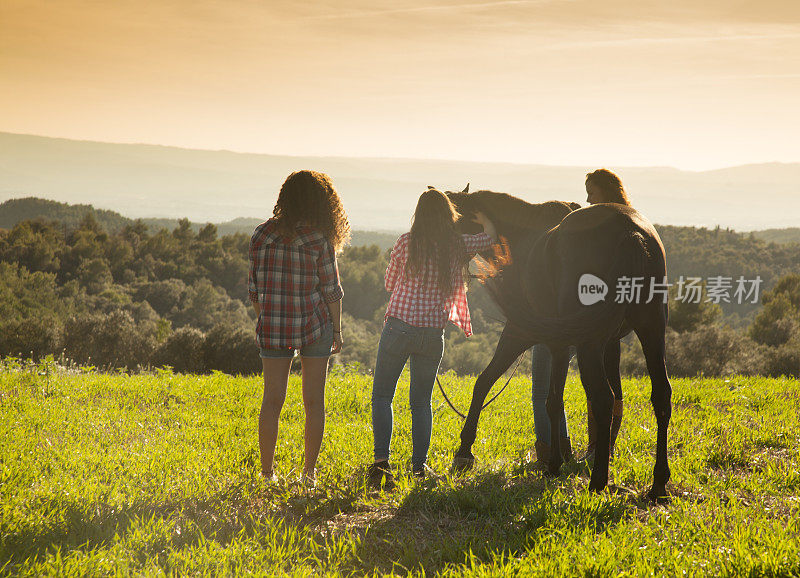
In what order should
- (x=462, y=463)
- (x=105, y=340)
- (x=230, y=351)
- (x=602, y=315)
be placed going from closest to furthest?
(x=602, y=315) < (x=462, y=463) < (x=230, y=351) < (x=105, y=340)

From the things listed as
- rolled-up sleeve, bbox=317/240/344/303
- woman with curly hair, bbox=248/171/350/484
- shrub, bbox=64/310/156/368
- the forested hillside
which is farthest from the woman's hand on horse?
shrub, bbox=64/310/156/368

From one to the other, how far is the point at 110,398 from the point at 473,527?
5492mm

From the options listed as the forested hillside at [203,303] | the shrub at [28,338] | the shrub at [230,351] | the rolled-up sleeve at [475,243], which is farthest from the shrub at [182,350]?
the rolled-up sleeve at [475,243]

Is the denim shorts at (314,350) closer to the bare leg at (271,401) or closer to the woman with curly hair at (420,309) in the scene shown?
the bare leg at (271,401)

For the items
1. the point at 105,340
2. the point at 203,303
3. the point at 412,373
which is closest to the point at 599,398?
the point at 412,373

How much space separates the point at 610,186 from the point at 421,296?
6.59 ft

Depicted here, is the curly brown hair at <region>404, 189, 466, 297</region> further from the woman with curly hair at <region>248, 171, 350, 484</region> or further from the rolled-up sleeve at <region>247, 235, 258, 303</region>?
the rolled-up sleeve at <region>247, 235, 258, 303</region>

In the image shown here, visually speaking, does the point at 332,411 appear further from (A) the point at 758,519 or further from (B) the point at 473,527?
(A) the point at 758,519

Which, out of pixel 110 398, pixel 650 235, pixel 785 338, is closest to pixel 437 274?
pixel 650 235

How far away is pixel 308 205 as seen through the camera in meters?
4.19

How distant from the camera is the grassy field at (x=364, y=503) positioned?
3.23 meters

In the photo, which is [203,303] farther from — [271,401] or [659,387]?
[659,387]

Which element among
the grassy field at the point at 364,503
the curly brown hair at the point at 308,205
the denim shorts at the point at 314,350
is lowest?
the grassy field at the point at 364,503

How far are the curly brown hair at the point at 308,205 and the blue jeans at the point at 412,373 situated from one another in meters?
0.92
